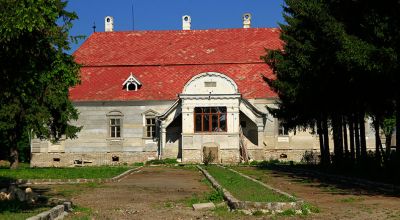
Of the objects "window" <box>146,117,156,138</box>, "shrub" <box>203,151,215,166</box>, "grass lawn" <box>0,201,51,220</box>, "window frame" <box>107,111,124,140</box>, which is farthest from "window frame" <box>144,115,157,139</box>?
"grass lawn" <box>0,201,51,220</box>

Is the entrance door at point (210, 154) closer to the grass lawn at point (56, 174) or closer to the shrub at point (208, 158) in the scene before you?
the shrub at point (208, 158)

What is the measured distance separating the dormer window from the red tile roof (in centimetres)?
41

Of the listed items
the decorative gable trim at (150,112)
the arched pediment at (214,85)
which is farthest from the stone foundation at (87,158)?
the arched pediment at (214,85)

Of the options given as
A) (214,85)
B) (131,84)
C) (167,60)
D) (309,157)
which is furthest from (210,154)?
(167,60)

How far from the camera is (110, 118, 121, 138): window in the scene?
47.4 m

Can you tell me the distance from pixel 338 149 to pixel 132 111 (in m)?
19.5

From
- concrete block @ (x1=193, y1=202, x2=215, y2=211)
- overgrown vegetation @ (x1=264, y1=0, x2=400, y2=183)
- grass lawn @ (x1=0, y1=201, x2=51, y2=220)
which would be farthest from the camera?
overgrown vegetation @ (x1=264, y1=0, x2=400, y2=183)

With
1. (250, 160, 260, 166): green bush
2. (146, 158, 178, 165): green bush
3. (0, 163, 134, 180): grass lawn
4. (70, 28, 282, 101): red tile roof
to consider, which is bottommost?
(0, 163, 134, 180): grass lawn

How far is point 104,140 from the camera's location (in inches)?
1859

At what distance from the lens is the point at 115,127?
47438 millimetres

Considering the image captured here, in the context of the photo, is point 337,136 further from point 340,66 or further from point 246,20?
point 246,20

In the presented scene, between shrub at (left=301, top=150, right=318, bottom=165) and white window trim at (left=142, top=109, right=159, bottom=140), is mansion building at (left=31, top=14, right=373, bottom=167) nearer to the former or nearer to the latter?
white window trim at (left=142, top=109, right=159, bottom=140)

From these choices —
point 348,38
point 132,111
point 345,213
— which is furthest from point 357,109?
point 132,111

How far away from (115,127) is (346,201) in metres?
34.0
